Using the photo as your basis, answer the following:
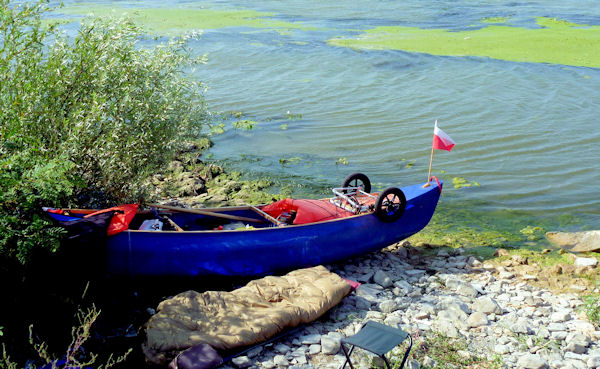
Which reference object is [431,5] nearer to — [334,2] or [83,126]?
[334,2]

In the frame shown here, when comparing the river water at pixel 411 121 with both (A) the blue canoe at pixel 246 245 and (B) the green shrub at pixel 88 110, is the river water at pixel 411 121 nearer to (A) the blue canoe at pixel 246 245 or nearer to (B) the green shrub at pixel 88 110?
(A) the blue canoe at pixel 246 245

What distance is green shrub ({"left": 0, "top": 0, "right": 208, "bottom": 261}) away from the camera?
7.39m

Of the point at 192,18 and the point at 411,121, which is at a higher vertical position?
the point at 192,18

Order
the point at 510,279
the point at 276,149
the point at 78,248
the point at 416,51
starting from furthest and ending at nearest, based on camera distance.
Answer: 1. the point at 416,51
2. the point at 276,149
3. the point at 510,279
4. the point at 78,248

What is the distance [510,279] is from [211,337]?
17.5ft

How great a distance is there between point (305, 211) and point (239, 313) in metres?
2.58

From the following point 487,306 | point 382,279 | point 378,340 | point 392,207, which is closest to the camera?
point 378,340

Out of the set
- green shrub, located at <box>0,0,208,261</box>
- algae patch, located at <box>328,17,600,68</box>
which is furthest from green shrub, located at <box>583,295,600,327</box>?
algae patch, located at <box>328,17,600,68</box>

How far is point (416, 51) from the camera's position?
26.1 metres

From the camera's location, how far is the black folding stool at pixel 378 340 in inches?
225

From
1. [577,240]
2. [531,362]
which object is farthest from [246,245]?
[577,240]

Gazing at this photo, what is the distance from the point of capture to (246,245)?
861cm

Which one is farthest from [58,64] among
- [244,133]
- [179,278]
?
[244,133]

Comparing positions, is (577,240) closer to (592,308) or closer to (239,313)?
(592,308)
